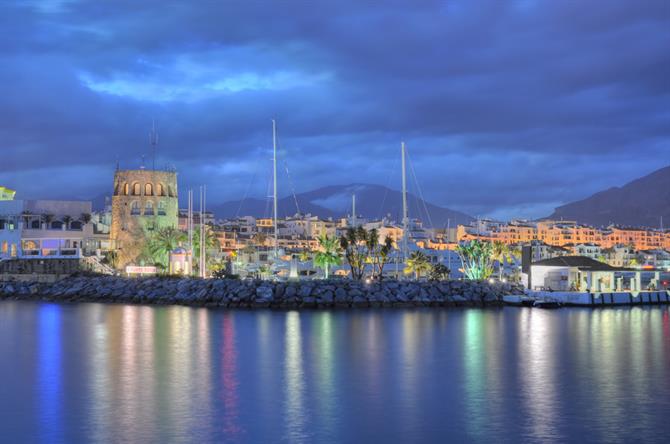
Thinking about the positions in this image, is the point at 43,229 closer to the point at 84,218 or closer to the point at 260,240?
the point at 84,218

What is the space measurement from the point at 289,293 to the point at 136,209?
22.2 meters

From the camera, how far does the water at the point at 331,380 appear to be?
2345 centimetres

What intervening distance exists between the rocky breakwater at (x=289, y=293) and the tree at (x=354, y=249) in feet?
11.3

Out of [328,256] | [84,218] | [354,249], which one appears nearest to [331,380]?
[354,249]

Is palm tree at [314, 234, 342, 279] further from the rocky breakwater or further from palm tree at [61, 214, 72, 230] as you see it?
palm tree at [61, 214, 72, 230]

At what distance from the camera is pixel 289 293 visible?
6206cm

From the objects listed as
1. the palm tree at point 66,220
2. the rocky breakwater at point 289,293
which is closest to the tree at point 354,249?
the rocky breakwater at point 289,293

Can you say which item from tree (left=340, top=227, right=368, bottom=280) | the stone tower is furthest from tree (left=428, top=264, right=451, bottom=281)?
the stone tower

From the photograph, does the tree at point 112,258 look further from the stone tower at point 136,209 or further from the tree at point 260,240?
the tree at point 260,240

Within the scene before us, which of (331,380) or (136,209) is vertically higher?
(136,209)

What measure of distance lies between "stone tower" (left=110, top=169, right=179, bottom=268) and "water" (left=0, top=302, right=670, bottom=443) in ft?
77.9

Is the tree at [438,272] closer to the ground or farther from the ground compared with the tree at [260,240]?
closer to the ground

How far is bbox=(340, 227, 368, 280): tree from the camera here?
66125mm

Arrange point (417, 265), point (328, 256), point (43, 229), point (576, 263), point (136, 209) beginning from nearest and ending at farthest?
point (576, 263) < point (328, 256) < point (417, 265) < point (136, 209) < point (43, 229)
